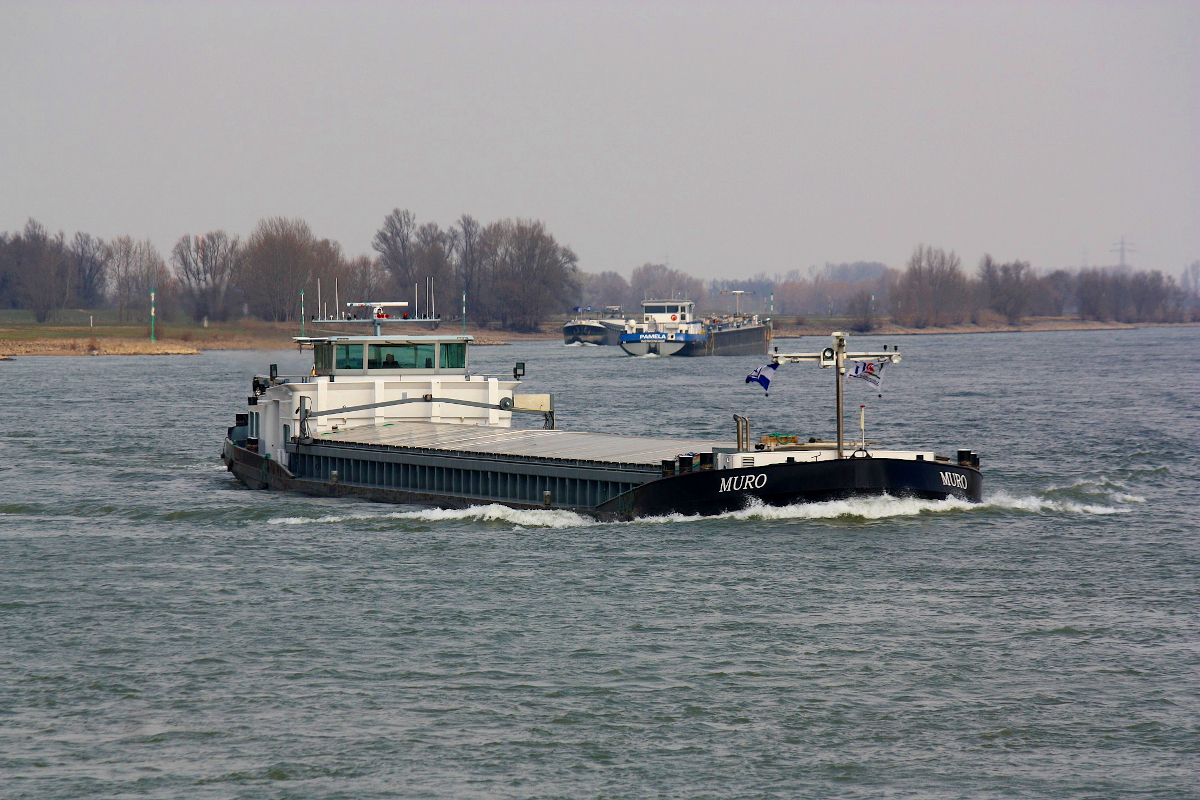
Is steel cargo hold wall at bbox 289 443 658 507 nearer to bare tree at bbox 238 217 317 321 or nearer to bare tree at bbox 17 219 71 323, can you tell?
bare tree at bbox 238 217 317 321

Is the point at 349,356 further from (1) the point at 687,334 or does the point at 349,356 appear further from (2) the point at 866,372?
(1) the point at 687,334

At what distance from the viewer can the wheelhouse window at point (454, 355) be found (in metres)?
43.6

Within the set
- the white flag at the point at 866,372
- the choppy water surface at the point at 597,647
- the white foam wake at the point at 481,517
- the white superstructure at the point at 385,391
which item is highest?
the white flag at the point at 866,372

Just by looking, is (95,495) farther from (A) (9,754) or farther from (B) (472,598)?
(A) (9,754)

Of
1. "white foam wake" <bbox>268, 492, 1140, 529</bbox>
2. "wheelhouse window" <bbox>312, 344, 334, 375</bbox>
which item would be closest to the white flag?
"white foam wake" <bbox>268, 492, 1140, 529</bbox>

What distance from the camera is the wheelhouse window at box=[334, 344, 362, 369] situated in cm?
4306

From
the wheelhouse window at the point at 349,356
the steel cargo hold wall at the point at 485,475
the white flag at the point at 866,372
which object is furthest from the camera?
the wheelhouse window at the point at 349,356

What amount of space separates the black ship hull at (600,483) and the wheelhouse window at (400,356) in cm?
387

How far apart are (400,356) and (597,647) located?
23351 millimetres

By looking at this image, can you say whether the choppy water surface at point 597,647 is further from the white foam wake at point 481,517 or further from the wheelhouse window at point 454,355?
the wheelhouse window at point 454,355

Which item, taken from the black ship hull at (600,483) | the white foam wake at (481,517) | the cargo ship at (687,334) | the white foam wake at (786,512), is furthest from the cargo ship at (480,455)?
the cargo ship at (687,334)

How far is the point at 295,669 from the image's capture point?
2092 centimetres

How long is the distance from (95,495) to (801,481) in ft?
76.3

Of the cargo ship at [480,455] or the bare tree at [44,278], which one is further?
the bare tree at [44,278]
